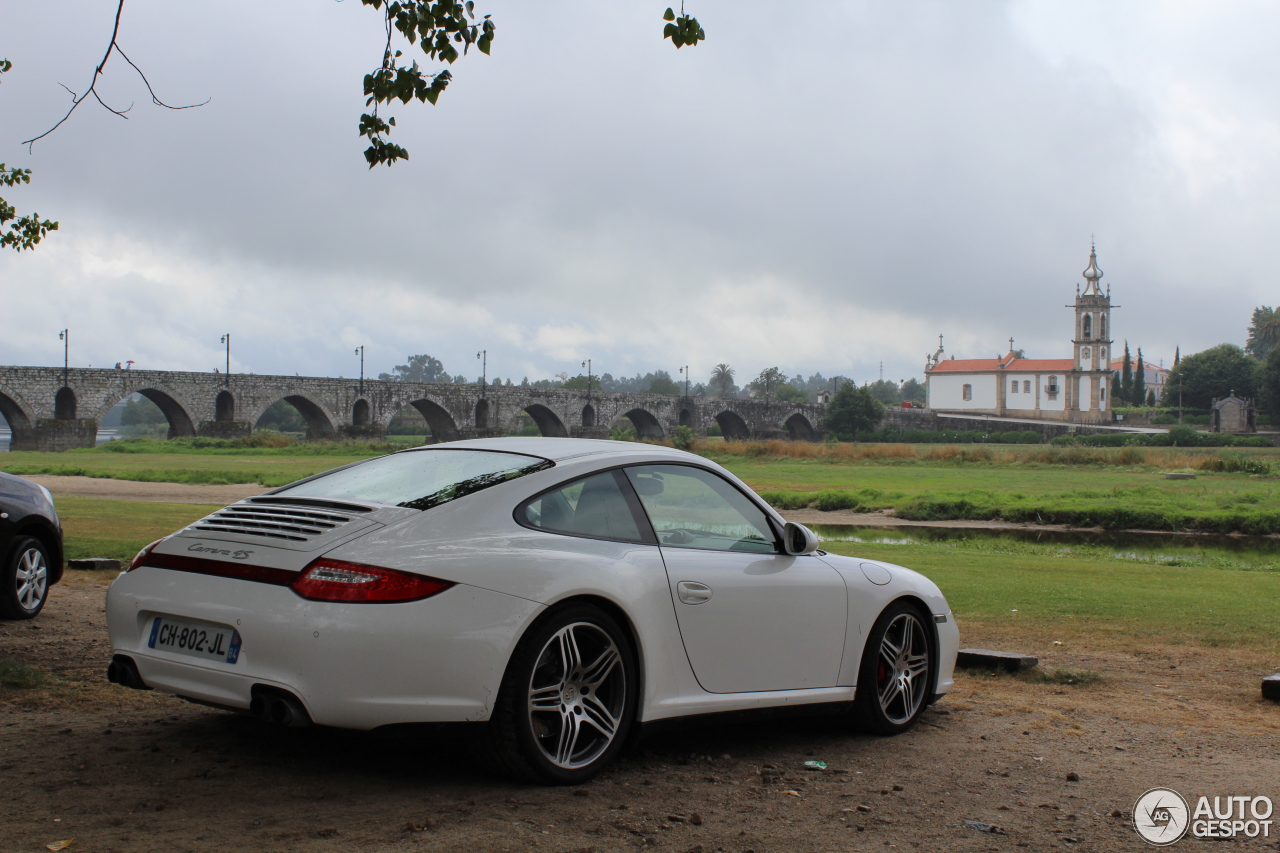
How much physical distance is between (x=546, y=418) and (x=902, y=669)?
89.2 m

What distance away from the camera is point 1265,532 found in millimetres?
24469

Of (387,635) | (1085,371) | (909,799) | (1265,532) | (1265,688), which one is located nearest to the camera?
(387,635)

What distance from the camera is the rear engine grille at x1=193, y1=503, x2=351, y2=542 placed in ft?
12.1

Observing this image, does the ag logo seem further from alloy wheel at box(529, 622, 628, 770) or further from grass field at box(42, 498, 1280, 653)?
grass field at box(42, 498, 1280, 653)

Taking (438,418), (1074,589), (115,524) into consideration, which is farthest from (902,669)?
(438,418)

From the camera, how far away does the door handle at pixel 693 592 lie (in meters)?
4.06

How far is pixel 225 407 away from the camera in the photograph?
225 feet

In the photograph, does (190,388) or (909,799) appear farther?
(190,388)

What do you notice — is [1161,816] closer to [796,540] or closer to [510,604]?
[796,540]

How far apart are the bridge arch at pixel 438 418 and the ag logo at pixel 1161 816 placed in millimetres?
77523

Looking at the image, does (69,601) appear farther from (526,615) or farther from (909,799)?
(909,799)

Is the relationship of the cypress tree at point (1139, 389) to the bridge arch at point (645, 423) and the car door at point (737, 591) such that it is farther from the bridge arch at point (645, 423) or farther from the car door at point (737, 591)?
the car door at point (737, 591)

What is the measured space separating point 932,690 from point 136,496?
24.1 m

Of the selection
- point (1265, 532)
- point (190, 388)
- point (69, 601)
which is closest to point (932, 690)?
point (69, 601)
